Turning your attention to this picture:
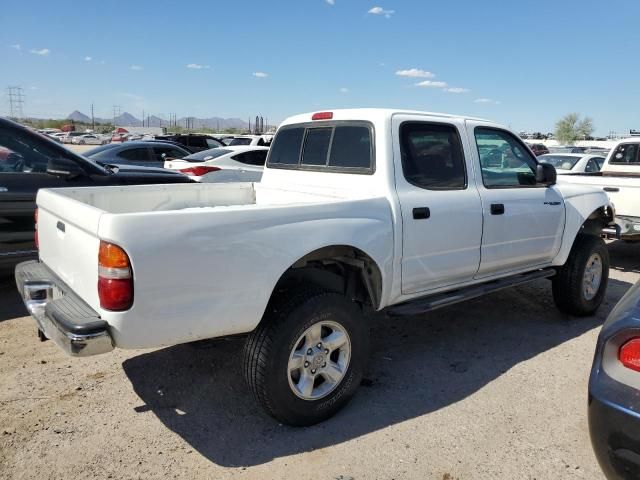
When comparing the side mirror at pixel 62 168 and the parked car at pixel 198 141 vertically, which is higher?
the parked car at pixel 198 141

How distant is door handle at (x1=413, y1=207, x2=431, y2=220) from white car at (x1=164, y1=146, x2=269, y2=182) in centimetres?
583

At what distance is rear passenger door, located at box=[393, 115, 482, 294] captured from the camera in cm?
362

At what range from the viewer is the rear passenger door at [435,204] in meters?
3.62

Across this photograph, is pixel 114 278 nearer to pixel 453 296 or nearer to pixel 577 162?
pixel 453 296

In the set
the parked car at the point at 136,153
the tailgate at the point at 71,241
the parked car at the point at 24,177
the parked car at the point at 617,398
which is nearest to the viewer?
the parked car at the point at 617,398

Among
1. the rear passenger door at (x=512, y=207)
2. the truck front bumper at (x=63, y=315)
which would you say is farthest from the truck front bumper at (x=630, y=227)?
the truck front bumper at (x=63, y=315)

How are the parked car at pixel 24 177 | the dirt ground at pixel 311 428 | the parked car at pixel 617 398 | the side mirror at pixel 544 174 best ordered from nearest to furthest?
the parked car at pixel 617 398
the dirt ground at pixel 311 428
the side mirror at pixel 544 174
the parked car at pixel 24 177

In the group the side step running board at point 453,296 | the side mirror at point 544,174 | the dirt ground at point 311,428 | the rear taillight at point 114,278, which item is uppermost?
the side mirror at point 544,174

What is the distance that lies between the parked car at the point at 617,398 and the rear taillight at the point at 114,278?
2211 millimetres

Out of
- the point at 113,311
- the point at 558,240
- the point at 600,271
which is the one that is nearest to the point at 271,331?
Result: the point at 113,311

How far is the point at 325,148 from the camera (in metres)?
4.16

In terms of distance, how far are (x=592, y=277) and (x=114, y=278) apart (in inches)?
187

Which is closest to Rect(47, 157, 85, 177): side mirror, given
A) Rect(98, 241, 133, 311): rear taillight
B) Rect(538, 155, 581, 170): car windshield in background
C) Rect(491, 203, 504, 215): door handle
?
Rect(98, 241, 133, 311): rear taillight

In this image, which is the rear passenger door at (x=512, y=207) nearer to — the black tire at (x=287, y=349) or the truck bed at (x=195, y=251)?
the truck bed at (x=195, y=251)
